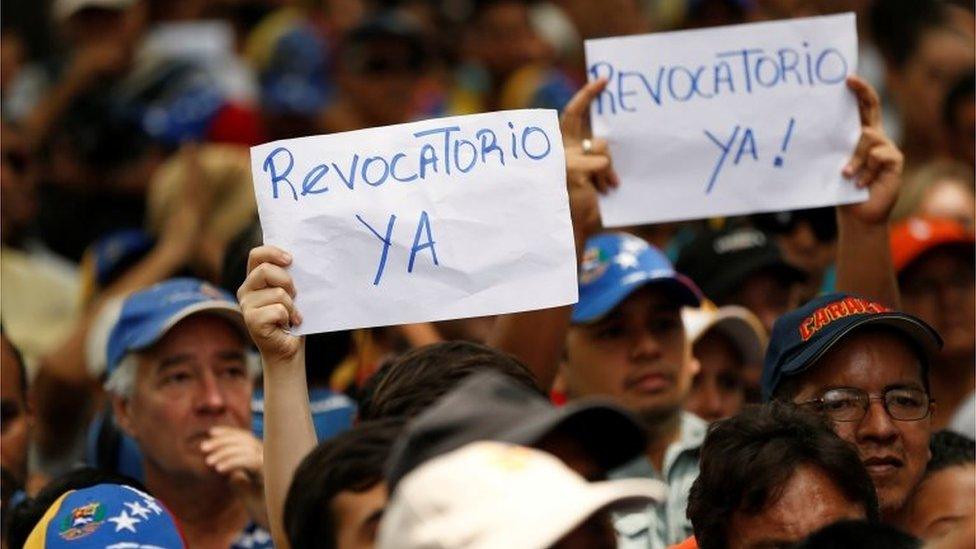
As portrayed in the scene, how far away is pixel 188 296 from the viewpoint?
19.2 ft

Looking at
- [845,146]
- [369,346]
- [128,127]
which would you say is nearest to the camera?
[845,146]

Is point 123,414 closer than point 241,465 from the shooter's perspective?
No

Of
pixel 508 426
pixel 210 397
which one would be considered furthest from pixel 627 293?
pixel 508 426

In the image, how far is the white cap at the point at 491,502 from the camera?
121 inches

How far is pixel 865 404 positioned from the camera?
4688mm

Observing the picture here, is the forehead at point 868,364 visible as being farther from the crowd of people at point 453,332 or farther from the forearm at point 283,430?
the forearm at point 283,430

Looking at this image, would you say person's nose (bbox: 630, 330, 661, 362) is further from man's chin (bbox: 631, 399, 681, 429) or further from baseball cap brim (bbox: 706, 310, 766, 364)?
baseball cap brim (bbox: 706, 310, 766, 364)

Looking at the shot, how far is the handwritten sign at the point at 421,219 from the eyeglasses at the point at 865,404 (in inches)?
24.6

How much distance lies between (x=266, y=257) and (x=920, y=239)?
8.93 ft

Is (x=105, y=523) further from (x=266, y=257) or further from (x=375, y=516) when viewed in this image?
(x=375, y=516)

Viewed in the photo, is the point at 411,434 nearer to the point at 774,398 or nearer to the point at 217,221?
the point at 774,398

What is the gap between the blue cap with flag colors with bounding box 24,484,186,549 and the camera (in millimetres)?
4223

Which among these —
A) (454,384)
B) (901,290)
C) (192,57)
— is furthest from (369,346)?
(192,57)

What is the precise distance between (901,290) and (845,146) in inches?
47.4
